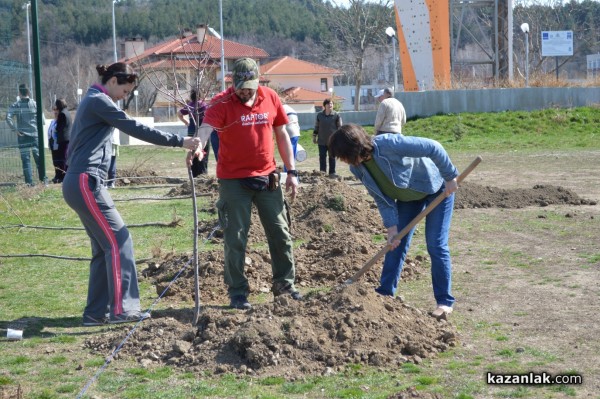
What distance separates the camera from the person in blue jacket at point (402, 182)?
19.5 ft

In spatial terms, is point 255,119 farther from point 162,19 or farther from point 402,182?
point 162,19

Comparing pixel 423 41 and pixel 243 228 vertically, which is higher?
pixel 423 41

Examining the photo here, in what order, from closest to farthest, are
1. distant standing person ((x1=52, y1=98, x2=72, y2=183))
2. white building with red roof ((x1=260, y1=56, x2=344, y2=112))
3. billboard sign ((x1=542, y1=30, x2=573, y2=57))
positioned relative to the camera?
distant standing person ((x1=52, y1=98, x2=72, y2=183)) → billboard sign ((x1=542, y1=30, x2=573, y2=57)) → white building with red roof ((x1=260, y1=56, x2=344, y2=112))

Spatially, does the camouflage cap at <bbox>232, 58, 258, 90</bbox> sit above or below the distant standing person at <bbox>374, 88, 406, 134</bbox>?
above

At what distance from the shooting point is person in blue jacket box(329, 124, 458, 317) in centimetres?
594

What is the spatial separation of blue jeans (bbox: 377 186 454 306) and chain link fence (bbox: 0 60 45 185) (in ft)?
40.0

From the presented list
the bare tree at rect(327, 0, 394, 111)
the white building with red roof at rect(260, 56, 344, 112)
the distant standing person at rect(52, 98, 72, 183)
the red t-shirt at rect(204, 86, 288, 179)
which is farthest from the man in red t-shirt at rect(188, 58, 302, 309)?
the white building with red roof at rect(260, 56, 344, 112)

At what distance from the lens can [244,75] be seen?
6.63 metres

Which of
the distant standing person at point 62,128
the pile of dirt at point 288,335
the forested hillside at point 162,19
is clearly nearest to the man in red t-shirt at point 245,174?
the pile of dirt at point 288,335

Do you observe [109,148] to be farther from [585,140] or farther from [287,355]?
[585,140]

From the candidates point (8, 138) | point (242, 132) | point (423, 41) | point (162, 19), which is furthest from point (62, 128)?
point (162, 19)

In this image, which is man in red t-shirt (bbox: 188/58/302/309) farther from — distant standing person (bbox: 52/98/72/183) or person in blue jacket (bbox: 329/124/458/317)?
distant standing person (bbox: 52/98/72/183)

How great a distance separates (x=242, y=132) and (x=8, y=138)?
12056 millimetres

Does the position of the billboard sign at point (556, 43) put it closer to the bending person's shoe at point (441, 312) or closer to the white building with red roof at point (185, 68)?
the white building with red roof at point (185, 68)
